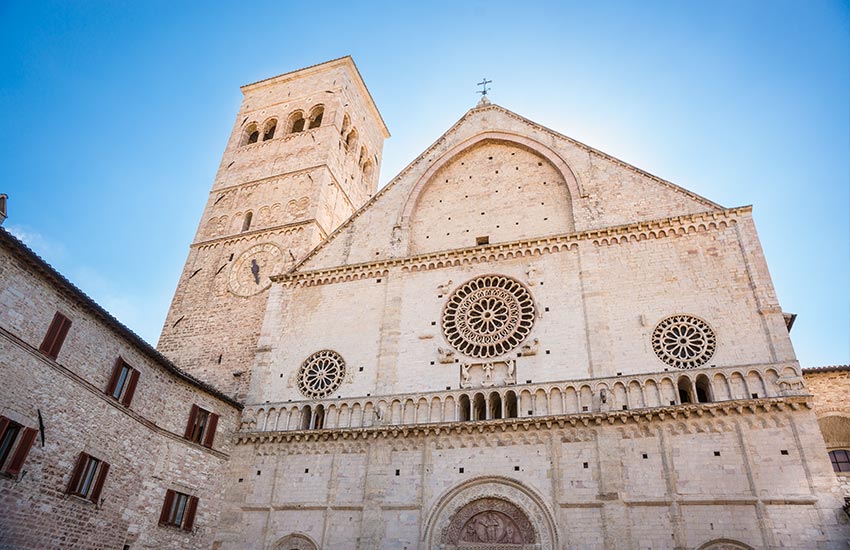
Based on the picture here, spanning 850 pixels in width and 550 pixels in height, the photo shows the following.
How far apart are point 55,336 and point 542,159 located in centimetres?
1535

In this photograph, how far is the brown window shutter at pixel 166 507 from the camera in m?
14.8

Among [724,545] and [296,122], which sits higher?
[296,122]

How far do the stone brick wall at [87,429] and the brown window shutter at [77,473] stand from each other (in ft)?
0.40

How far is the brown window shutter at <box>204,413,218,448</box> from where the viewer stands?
658 inches

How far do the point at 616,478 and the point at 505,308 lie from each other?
5.69 meters

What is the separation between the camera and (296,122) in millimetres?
29781

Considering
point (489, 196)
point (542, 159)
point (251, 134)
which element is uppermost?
point (251, 134)

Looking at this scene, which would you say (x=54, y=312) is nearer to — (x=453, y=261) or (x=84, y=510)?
(x=84, y=510)

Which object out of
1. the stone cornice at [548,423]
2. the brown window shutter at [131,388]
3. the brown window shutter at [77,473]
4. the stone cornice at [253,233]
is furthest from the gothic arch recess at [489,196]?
the brown window shutter at [77,473]

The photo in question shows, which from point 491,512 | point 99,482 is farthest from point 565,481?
point 99,482

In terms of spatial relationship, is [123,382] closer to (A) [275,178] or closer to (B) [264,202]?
(B) [264,202]

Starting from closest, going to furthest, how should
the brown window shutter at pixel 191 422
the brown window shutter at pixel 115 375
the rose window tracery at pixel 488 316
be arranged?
the brown window shutter at pixel 115 375, the brown window shutter at pixel 191 422, the rose window tracery at pixel 488 316

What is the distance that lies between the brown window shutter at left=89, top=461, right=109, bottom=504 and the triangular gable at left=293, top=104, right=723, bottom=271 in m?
9.33

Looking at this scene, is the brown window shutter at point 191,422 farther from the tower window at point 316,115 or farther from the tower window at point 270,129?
the tower window at point 270,129
